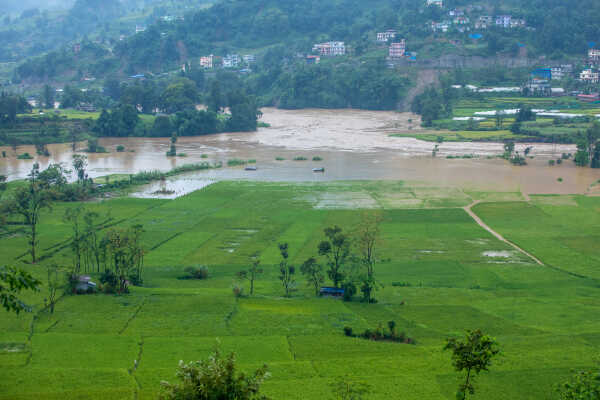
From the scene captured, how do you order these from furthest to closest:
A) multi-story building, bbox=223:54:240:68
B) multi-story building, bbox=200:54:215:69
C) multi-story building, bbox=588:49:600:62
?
1. multi-story building, bbox=223:54:240:68
2. multi-story building, bbox=200:54:215:69
3. multi-story building, bbox=588:49:600:62

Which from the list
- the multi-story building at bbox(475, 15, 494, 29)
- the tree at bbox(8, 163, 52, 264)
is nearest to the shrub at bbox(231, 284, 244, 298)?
the tree at bbox(8, 163, 52, 264)

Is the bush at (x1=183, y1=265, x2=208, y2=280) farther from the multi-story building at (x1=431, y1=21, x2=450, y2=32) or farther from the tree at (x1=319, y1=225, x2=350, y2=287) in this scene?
the multi-story building at (x1=431, y1=21, x2=450, y2=32)

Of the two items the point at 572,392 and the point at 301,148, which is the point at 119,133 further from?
the point at 572,392

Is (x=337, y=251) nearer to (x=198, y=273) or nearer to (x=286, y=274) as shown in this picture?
(x=286, y=274)

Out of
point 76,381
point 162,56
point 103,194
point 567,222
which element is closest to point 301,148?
point 103,194

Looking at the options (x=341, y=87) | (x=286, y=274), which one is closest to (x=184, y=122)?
(x=341, y=87)
